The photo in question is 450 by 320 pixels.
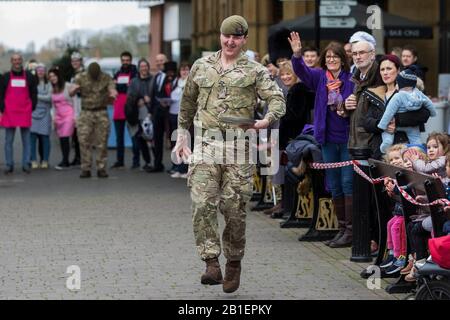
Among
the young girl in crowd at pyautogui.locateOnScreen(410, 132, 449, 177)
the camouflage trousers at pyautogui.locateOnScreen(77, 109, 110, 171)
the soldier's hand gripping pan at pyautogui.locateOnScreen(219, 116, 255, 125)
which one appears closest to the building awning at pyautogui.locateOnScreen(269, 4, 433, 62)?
the camouflage trousers at pyautogui.locateOnScreen(77, 109, 110, 171)

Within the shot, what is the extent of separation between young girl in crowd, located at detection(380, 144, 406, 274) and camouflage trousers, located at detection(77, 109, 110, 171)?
10.3 metres

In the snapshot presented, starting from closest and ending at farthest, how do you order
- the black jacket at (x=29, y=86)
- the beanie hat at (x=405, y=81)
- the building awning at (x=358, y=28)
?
the beanie hat at (x=405, y=81) → the building awning at (x=358, y=28) → the black jacket at (x=29, y=86)

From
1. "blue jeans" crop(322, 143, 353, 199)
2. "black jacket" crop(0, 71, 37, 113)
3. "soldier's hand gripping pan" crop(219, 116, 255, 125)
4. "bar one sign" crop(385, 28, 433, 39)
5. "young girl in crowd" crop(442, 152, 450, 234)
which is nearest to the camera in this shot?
"young girl in crowd" crop(442, 152, 450, 234)

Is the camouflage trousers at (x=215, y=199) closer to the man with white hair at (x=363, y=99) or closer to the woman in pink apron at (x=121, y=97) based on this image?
the man with white hair at (x=363, y=99)

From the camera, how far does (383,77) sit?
10586 millimetres

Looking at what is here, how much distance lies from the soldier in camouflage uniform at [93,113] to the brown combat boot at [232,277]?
1078 cm

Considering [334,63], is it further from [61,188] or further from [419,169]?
[61,188]

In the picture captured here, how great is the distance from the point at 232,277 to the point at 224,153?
86cm

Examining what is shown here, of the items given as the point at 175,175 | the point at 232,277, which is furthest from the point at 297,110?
the point at 175,175

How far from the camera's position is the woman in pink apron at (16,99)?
2052cm

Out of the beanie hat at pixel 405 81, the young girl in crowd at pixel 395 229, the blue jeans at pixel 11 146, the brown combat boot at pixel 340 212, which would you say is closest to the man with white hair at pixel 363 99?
the beanie hat at pixel 405 81

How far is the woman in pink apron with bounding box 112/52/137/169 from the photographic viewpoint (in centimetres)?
2161

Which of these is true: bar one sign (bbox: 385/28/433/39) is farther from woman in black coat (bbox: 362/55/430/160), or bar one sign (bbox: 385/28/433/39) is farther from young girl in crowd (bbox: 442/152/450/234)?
young girl in crowd (bbox: 442/152/450/234)

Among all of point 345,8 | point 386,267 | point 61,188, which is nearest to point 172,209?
point 61,188
